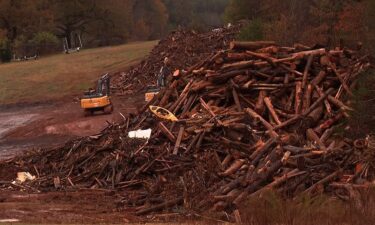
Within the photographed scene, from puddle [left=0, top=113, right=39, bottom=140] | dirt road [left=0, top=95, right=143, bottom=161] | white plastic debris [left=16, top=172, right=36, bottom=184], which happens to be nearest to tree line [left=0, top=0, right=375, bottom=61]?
dirt road [left=0, top=95, right=143, bottom=161]

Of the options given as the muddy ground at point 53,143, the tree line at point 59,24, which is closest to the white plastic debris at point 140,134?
the muddy ground at point 53,143

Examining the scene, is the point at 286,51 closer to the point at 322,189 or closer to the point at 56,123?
the point at 322,189

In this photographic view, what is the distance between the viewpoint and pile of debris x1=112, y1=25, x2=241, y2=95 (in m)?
40.5

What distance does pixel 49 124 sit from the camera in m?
30.0

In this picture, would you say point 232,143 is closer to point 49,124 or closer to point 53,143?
point 53,143

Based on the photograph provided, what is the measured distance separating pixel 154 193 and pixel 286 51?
7.50 meters

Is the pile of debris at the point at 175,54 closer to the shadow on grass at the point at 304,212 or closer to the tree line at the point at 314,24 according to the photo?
the tree line at the point at 314,24

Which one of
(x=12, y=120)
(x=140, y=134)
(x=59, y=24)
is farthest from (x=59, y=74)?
(x=140, y=134)

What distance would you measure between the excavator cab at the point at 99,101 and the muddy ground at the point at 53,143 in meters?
0.41

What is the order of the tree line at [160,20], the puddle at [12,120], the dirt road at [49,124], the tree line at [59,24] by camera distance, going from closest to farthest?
the dirt road at [49,124] → the tree line at [160,20] → the puddle at [12,120] → the tree line at [59,24]

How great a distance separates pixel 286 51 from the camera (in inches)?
746

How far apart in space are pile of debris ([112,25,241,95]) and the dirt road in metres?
3.49

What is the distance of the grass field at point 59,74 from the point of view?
44.7 metres

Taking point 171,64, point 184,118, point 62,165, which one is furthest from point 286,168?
point 171,64
